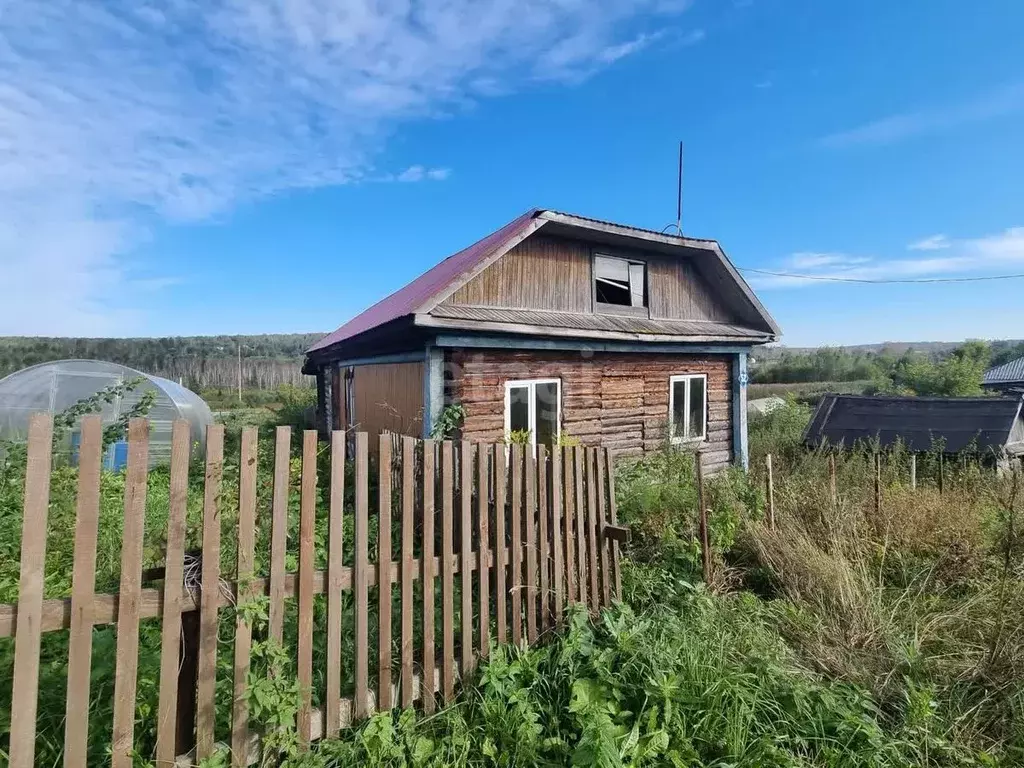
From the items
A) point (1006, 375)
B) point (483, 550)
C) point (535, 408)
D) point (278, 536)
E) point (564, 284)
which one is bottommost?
point (483, 550)

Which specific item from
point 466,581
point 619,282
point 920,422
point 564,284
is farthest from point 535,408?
point 920,422

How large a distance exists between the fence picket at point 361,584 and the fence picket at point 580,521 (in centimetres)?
148

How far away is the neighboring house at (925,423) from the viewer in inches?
395

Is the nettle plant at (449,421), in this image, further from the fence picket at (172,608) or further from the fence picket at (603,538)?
the fence picket at (172,608)

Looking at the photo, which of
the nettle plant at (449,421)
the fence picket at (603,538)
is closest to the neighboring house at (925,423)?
the nettle plant at (449,421)

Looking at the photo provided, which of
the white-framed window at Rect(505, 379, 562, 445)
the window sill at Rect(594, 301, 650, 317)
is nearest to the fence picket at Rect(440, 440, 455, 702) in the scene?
the white-framed window at Rect(505, 379, 562, 445)

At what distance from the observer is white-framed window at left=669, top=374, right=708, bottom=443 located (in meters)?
10.3

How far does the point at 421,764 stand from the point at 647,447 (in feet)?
26.3

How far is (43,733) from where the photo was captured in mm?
2268

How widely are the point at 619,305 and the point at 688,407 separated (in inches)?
100

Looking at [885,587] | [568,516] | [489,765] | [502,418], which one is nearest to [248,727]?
[489,765]

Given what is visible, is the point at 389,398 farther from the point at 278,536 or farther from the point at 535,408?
the point at 278,536

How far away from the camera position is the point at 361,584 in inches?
102

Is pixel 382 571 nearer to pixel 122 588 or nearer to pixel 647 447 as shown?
pixel 122 588
